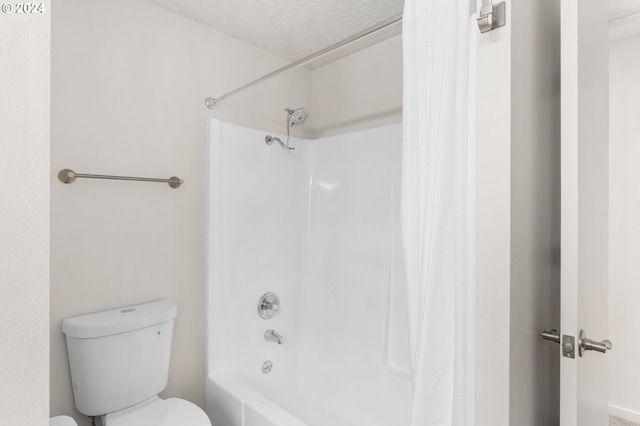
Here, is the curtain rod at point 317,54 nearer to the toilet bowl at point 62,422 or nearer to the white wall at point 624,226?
the toilet bowl at point 62,422

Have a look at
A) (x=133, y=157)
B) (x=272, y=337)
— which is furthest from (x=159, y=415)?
(x=133, y=157)

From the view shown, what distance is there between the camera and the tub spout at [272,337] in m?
2.09

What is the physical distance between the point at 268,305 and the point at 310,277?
0.35 meters

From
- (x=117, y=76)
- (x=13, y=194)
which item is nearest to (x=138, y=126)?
(x=117, y=76)

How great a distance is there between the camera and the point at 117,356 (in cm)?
147

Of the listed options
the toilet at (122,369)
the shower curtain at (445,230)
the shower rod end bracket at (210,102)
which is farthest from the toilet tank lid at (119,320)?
the shower curtain at (445,230)

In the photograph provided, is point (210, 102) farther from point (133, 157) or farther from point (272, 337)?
point (272, 337)

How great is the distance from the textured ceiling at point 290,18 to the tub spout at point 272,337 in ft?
5.82

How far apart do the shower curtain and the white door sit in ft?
0.83

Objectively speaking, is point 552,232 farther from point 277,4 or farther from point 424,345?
point 277,4

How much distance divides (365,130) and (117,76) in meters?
1.33

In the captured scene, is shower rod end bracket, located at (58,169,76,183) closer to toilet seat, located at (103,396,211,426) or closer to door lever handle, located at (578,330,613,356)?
toilet seat, located at (103,396,211,426)

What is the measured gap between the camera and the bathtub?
1.88 m

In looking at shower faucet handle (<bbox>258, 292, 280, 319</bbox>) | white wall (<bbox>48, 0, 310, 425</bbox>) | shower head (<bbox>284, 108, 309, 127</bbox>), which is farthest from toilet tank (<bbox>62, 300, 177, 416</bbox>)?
shower head (<bbox>284, 108, 309, 127</bbox>)
